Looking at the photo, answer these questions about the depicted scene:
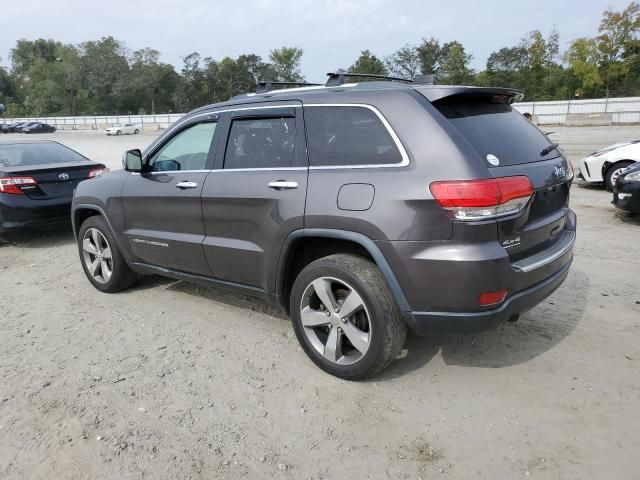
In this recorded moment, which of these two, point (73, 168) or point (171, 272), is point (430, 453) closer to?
point (171, 272)

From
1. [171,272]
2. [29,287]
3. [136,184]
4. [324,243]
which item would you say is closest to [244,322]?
[171,272]

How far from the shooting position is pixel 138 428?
2994 mm

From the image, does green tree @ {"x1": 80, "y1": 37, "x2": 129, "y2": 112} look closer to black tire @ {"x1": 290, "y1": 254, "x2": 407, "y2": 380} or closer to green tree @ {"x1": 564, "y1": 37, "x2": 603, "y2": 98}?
green tree @ {"x1": 564, "y1": 37, "x2": 603, "y2": 98}

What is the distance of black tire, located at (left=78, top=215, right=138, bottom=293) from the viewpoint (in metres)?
5.02

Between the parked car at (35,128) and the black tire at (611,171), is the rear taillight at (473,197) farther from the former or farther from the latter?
the parked car at (35,128)

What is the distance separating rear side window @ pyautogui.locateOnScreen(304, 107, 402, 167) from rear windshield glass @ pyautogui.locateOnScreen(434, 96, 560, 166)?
1.25 feet

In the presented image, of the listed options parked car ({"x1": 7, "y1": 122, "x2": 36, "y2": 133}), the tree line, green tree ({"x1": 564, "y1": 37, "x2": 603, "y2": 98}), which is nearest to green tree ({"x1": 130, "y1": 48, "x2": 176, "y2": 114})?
the tree line

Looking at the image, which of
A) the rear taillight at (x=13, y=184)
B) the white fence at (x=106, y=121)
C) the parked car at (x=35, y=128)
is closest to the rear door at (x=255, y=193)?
the rear taillight at (x=13, y=184)

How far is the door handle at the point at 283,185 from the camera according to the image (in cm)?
343

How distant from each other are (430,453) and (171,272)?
2720mm

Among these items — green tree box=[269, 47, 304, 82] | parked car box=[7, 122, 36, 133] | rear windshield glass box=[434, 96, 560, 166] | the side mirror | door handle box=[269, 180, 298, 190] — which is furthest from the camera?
green tree box=[269, 47, 304, 82]

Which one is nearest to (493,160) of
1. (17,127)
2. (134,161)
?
(134,161)

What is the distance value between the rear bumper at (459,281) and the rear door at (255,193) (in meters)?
0.83

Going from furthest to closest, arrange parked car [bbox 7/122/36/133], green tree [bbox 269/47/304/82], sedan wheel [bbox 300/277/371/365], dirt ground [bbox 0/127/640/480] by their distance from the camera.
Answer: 1. green tree [bbox 269/47/304/82]
2. parked car [bbox 7/122/36/133]
3. sedan wheel [bbox 300/277/371/365]
4. dirt ground [bbox 0/127/640/480]
